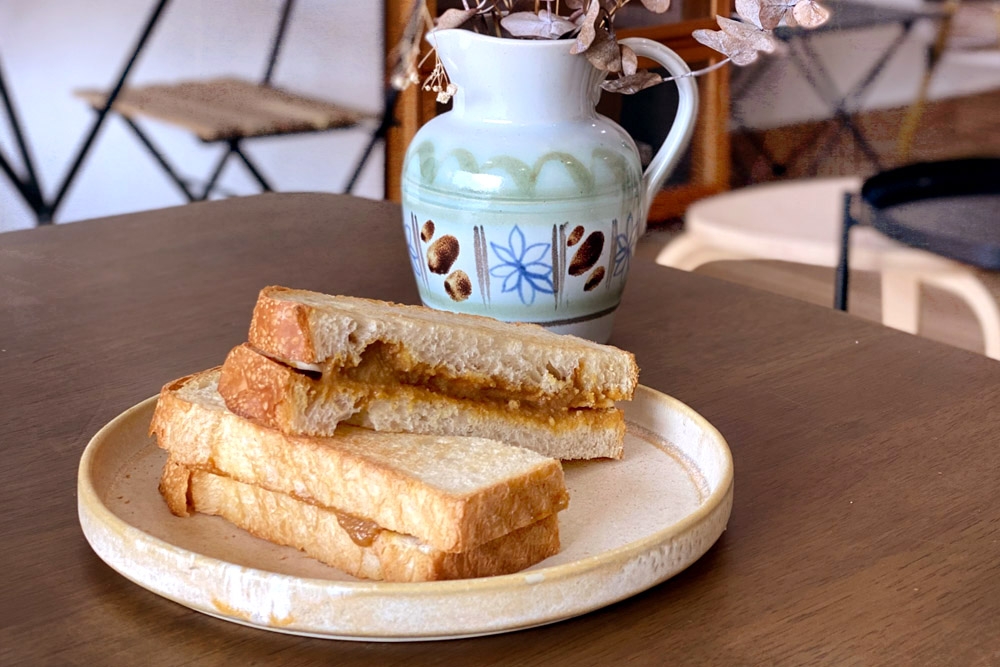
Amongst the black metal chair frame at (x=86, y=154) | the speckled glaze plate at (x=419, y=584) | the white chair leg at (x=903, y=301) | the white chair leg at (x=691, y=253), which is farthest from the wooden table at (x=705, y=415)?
the black metal chair frame at (x=86, y=154)

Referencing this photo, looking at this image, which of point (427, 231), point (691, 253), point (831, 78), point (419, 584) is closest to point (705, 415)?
point (427, 231)

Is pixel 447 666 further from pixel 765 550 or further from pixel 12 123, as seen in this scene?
pixel 12 123

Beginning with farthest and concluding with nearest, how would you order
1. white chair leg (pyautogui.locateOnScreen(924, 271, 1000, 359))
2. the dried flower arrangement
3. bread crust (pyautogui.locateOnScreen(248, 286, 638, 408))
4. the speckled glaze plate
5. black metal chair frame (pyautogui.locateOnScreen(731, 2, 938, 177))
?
black metal chair frame (pyautogui.locateOnScreen(731, 2, 938, 177)), white chair leg (pyautogui.locateOnScreen(924, 271, 1000, 359)), the dried flower arrangement, bread crust (pyautogui.locateOnScreen(248, 286, 638, 408)), the speckled glaze plate

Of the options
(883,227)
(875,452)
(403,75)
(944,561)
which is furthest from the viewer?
(883,227)

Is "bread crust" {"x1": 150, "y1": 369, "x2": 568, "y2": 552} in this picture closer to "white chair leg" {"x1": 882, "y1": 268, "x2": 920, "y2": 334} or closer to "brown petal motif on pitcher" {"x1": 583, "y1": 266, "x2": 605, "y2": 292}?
"brown petal motif on pitcher" {"x1": 583, "y1": 266, "x2": 605, "y2": 292}

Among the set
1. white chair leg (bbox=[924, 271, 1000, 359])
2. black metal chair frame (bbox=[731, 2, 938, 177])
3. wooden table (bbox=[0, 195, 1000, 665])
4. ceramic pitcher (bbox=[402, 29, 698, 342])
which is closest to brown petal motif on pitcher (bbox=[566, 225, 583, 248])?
ceramic pitcher (bbox=[402, 29, 698, 342])

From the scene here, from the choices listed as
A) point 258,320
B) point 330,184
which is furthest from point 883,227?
point 330,184
